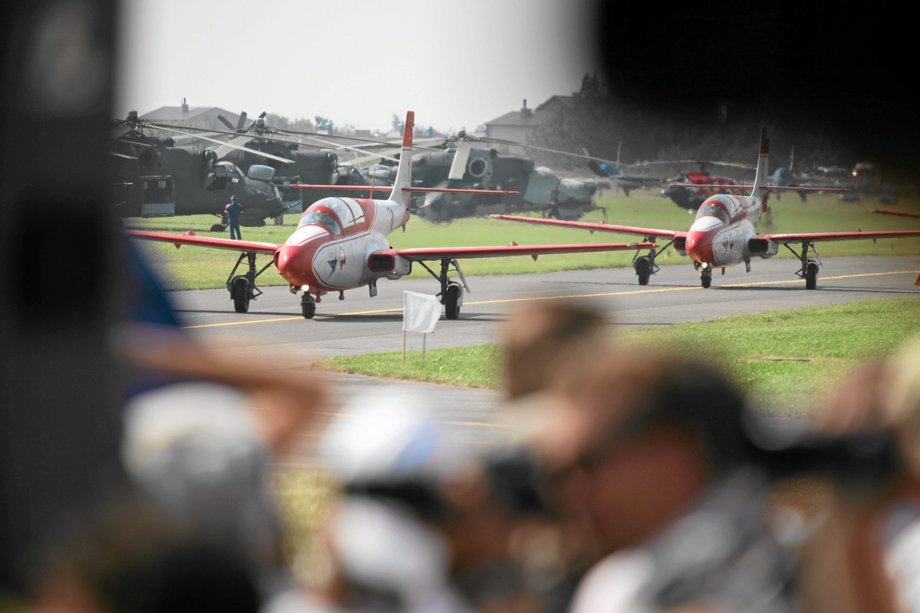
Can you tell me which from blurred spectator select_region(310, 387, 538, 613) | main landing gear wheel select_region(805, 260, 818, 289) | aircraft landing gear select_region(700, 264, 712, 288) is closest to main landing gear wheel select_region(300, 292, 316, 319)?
aircraft landing gear select_region(700, 264, 712, 288)

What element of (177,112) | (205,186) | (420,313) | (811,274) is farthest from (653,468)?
(205,186)

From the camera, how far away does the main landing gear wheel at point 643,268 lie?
20859mm

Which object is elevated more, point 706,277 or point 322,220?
point 322,220

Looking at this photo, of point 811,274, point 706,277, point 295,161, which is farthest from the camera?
point 706,277

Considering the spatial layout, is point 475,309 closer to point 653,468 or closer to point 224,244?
point 224,244

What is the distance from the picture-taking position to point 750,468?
1541 millimetres

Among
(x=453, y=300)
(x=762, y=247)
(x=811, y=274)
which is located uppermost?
(x=762, y=247)

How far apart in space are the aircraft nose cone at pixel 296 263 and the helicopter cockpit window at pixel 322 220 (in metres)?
0.62

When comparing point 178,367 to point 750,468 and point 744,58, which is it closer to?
point 750,468

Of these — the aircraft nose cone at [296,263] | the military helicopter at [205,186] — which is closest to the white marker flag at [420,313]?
the military helicopter at [205,186]

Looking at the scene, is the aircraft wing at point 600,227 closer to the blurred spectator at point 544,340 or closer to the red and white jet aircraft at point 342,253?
the red and white jet aircraft at point 342,253

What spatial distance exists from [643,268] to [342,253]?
483cm

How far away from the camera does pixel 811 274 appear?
18.2m

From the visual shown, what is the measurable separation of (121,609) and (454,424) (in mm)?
8294
